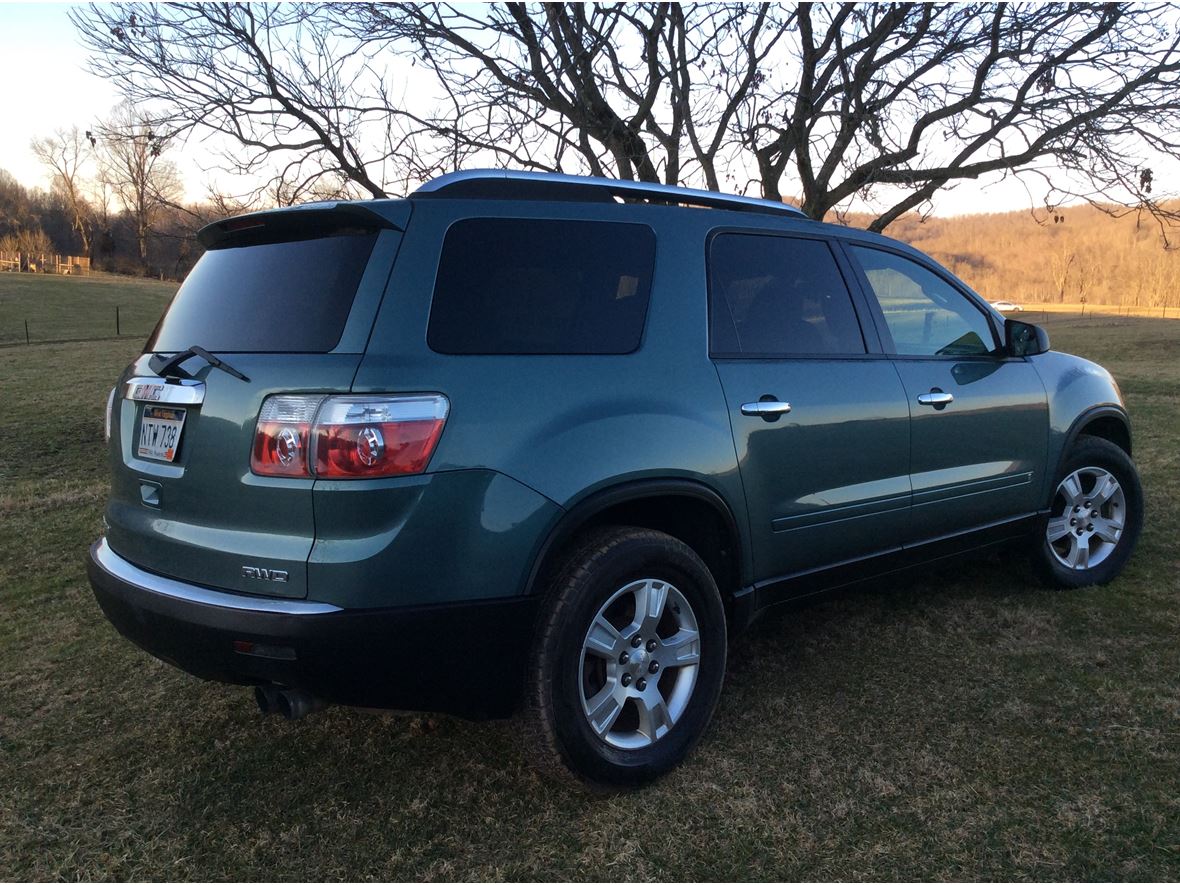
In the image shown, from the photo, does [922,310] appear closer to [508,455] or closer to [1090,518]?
[1090,518]

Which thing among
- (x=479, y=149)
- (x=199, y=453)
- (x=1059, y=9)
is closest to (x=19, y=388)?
(x=479, y=149)

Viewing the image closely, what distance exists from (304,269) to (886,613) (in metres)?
3.14

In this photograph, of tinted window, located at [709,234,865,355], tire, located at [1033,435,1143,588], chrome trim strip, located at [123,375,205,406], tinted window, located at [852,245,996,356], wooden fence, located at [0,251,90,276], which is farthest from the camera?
wooden fence, located at [0,251,90,276]

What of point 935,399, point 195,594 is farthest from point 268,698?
point 935,399

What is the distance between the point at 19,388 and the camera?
14.3 metres

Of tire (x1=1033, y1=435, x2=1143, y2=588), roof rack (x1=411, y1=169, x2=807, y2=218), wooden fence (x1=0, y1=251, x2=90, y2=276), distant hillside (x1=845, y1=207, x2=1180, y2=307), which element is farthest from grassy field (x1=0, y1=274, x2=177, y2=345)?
distant hillside (x1=845, y1=207, x2=1180, y2=307)

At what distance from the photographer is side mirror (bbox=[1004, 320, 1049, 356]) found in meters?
4.08

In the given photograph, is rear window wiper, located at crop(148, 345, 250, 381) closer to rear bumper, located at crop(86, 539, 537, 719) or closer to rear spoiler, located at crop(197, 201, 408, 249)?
rear spoiler, located at crop(197, 201, 408, 249)

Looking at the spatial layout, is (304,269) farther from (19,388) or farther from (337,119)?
(19,388)

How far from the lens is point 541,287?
2691 millimetres

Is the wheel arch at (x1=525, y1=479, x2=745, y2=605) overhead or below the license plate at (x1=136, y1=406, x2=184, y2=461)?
below

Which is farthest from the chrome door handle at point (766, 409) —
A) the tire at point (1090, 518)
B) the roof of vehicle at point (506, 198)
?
the tire at point (1090, 518)

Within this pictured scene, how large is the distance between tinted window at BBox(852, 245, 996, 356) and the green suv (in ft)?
0.90

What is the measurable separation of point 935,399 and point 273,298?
2.64 metres
